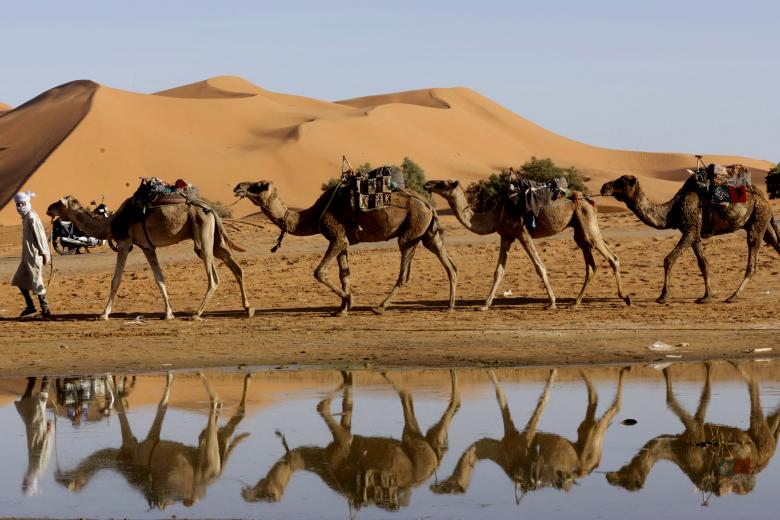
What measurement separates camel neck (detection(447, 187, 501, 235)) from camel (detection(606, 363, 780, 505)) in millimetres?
7629

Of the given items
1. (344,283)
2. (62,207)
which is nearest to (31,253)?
(62,207)

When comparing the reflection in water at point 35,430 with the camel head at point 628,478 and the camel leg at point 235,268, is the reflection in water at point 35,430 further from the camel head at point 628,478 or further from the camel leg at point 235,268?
the camel leg at point 235,268

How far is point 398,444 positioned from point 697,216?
10.0m

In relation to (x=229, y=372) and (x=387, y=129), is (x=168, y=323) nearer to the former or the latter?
(x=229, y=372)

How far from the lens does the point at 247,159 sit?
68312 mm

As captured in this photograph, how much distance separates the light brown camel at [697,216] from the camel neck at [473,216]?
1.51 meters

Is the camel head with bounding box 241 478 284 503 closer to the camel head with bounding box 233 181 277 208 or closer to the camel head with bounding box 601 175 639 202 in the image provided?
the camel head with bounding box 233 181 277 208

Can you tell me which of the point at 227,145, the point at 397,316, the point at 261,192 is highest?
the point at 227,145

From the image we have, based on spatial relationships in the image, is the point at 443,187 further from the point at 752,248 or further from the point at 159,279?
→ the point at 752,248

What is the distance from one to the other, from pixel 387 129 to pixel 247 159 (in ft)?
49.0

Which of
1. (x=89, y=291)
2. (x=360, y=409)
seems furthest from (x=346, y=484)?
(x=89, y=291)

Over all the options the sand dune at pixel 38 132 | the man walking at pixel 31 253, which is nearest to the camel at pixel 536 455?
the man walking at pixel 31 253

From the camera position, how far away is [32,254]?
701 inches

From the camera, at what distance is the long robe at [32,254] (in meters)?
17.8
